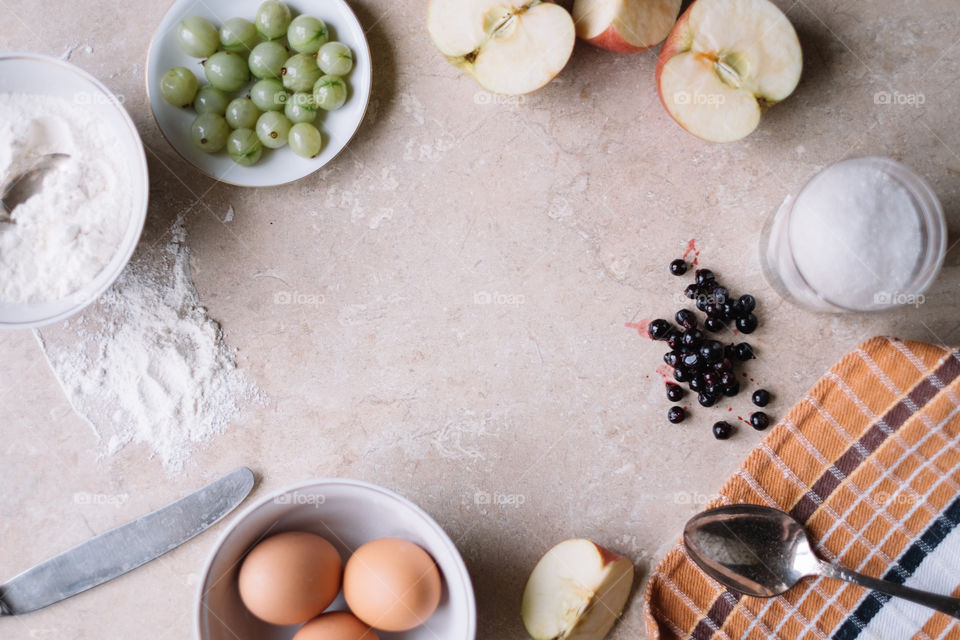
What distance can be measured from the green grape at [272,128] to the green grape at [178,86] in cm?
10

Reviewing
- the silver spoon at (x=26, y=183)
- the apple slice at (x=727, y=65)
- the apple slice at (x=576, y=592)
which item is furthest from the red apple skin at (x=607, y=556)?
the silver spoon at (x=26, y=183)

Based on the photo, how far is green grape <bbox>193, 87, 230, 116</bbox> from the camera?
3.01ft

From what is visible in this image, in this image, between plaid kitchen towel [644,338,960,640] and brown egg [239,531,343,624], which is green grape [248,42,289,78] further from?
plaid kitchen towel [644,338,960,640]

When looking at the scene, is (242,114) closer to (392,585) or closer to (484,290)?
(484,290)

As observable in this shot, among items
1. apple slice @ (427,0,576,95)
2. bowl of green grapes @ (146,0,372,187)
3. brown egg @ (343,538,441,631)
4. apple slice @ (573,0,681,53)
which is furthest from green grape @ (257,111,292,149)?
brown egg @ (343,538,441,631)

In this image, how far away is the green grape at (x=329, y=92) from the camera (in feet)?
2.95

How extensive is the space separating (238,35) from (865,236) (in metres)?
0.88

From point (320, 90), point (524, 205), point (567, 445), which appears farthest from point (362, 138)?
point (567, 445)

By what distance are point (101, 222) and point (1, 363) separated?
298 millimetres

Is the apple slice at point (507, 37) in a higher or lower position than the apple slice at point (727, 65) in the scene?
lower

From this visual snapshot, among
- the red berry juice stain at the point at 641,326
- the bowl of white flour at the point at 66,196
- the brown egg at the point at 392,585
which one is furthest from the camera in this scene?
the red berry juice stain at the point at 641,326

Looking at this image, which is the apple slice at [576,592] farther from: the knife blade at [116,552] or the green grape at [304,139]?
the green grape at [304,139]

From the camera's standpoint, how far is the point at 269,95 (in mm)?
917

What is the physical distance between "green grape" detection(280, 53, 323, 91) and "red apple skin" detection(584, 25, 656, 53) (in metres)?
0.38
